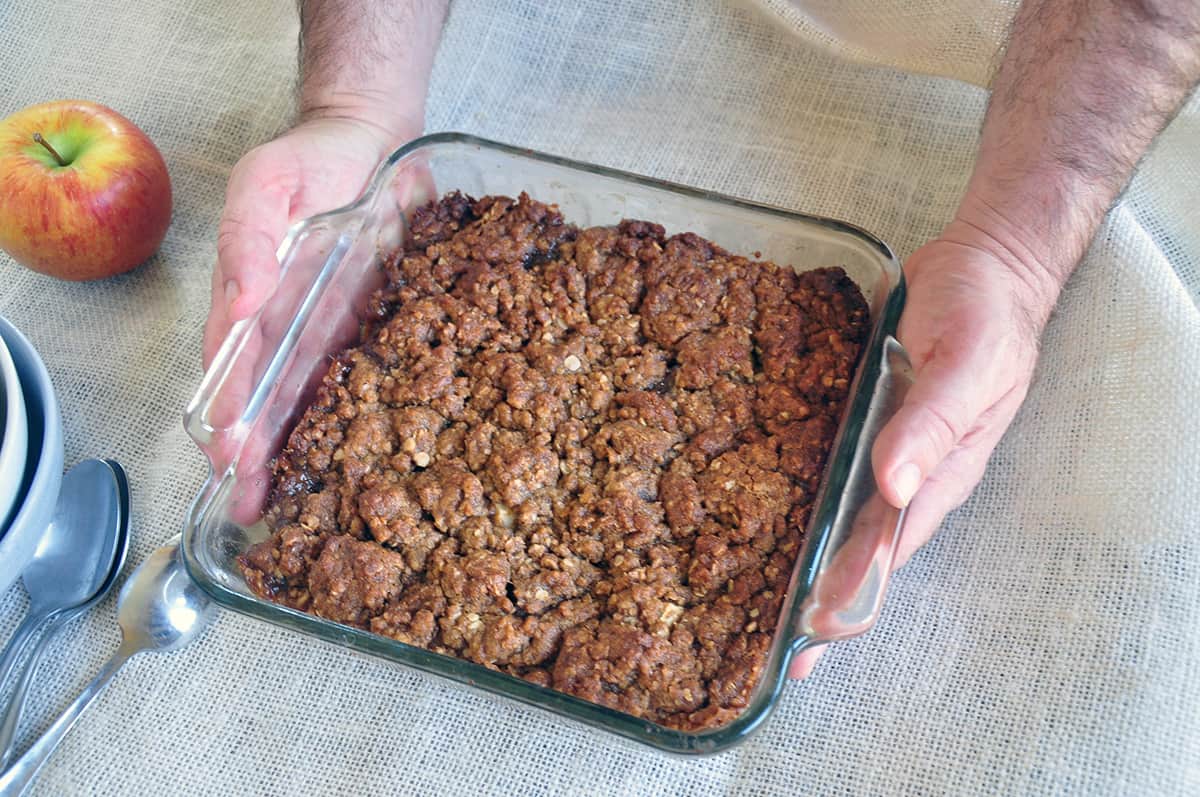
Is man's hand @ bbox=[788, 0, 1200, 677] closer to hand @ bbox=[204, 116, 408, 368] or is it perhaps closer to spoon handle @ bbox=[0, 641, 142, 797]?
hand @ bbox=[204, 116, 408, 368]

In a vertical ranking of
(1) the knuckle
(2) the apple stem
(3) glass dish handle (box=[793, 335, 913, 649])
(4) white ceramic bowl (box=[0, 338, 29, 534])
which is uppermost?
(1) the knuckle

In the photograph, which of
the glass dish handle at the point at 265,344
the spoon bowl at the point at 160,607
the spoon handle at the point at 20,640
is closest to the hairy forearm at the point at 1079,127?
the glass dish handle at the point at 265,344

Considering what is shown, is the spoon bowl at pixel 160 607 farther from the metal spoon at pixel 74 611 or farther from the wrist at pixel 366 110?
the wrist at pixel 366 110

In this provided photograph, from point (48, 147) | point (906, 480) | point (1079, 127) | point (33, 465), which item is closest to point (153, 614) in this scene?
point (33, 465)

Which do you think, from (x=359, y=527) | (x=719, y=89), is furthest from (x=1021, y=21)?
(x=359, y=527)

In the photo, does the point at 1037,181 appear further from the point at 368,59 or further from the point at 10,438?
the point at 10,438

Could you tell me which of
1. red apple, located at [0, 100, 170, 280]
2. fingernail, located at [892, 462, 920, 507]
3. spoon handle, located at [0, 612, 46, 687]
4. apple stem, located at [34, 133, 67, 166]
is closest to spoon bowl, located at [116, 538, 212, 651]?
spoon handle, located at [0, 612, 46, 687]
